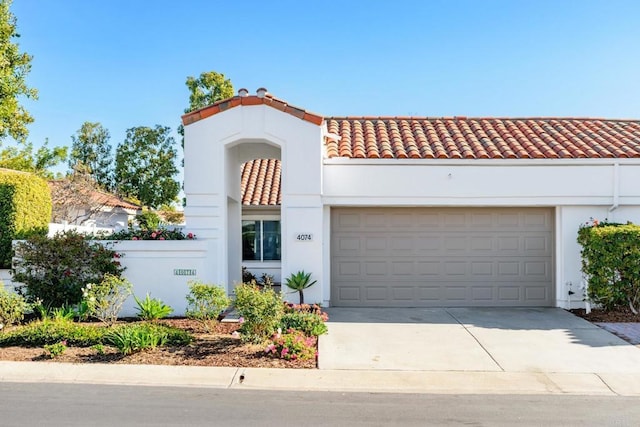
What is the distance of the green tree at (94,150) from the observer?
33.9m

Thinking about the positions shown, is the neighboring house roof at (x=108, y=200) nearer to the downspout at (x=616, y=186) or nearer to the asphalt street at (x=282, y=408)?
the asphalt street at (x=282, y=408)

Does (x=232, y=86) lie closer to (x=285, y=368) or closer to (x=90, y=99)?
(x=90, y=99)

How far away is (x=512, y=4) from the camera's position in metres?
14.0

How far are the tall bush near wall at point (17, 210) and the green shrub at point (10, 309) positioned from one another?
2235 millimetres

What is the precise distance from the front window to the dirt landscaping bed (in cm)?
910

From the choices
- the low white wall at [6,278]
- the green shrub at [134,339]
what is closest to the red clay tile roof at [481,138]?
the green shrub at [134,339]

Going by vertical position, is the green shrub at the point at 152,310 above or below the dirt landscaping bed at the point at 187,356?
above

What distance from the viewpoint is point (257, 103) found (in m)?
12.6

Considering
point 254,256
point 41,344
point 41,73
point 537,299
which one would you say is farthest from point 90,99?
point 537,299

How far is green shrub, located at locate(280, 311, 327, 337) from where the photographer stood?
9.55 m

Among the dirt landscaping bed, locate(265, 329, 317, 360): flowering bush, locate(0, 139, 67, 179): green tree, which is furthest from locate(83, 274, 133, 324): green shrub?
locate(0, 139, 67, 179): green tree

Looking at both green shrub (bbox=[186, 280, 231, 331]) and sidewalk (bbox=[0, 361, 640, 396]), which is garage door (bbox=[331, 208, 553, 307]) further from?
sidewalk (bbox=[0, 361, 640, 396])

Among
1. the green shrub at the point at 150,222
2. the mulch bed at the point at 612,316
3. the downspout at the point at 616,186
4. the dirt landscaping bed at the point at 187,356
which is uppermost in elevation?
the downspout at the point at 616,186

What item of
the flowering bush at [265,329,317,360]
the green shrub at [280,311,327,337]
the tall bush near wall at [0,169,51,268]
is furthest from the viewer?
the tall bush near wall at [0,169,51,268]
